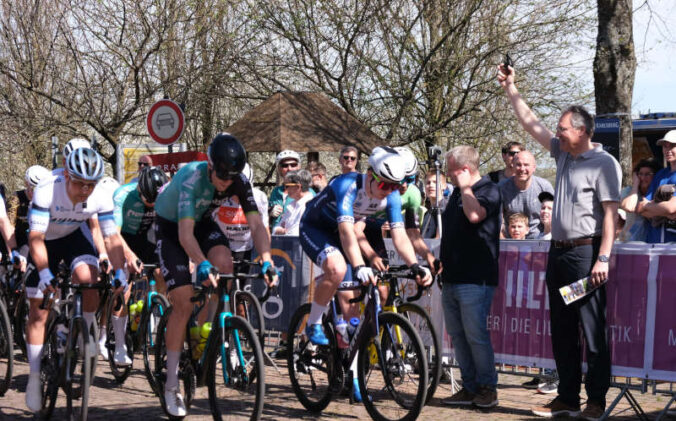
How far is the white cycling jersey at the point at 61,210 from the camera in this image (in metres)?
7.11

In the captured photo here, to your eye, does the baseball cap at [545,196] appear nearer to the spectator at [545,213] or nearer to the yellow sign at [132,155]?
the spectator at [545,213]

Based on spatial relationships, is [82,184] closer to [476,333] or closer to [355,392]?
[355,392]

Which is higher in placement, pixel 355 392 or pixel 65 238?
pixel 65 238

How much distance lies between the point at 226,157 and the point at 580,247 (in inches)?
105

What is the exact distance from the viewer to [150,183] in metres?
9.09

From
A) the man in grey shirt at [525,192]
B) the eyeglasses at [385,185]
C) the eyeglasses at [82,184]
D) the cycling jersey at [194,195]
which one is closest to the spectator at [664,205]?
the man in grey shirt at [525,192]

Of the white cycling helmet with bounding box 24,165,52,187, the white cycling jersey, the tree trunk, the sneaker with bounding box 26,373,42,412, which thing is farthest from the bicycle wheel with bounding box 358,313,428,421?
the tree trunk

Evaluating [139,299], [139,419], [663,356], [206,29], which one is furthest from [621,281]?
[206,29]

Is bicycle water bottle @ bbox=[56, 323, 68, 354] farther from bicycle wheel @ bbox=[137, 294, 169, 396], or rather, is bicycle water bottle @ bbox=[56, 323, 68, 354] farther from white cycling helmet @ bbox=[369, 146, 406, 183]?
white cycling helmet @ bbox=[369, 146, 406, 183]

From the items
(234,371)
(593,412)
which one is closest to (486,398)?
(593,412)

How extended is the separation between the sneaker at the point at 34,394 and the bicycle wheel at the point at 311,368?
191cm

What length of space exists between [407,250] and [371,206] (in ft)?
1.59

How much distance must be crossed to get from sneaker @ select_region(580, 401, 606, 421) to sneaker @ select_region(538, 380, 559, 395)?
1505 mm

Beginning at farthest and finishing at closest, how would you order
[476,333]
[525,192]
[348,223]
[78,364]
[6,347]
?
[525,192], [6,347], [476,333], [348,223], [78,364]
